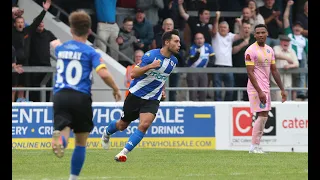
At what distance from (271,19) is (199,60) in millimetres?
3130

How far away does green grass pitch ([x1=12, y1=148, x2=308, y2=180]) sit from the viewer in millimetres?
12602

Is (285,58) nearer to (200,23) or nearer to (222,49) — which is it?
(222,49)

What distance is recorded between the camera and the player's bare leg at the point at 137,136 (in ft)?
47.3

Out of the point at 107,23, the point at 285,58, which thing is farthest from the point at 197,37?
the point at 285,58

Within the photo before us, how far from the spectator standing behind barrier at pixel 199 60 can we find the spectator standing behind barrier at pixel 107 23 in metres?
1.99

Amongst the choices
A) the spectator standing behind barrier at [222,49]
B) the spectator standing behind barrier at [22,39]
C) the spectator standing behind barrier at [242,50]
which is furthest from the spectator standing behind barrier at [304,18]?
the spectator standing behind barrier at [22,39]

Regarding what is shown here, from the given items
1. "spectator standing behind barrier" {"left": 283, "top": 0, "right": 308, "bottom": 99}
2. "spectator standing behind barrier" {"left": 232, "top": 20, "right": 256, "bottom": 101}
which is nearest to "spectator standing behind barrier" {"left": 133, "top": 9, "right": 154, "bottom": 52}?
"spectator standing behind barrier" {"left": 232, "top": 20, "right": 256, "bottom": 101}

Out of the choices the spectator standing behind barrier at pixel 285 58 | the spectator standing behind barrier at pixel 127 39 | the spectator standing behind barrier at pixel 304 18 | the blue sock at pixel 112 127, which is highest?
the spectator standing behind barrier at pixel 304 18

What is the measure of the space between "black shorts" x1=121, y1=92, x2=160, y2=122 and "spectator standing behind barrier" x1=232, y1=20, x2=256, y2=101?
7948 millimetres

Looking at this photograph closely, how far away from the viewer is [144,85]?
14.9 m

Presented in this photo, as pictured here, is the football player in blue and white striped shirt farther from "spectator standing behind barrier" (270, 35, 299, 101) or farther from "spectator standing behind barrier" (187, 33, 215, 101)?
"spectator standing behind barrier" (270, 35, 299, 101)

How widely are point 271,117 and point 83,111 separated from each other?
10984mm

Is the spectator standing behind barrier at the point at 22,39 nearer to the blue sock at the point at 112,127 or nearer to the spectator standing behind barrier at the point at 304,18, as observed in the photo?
the blue sock at the point at 112,127
